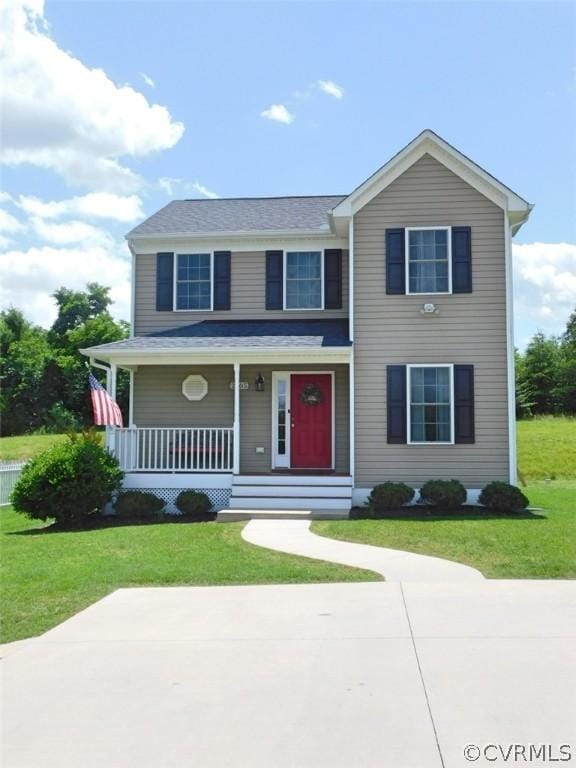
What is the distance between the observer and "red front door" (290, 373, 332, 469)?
542 inches

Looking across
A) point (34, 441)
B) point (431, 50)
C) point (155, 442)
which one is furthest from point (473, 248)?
point (34, 441)

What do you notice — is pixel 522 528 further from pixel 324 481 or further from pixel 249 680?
pixel 249 680

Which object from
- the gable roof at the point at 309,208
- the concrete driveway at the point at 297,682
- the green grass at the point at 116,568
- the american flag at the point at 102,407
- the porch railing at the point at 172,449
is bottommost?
the green grass at the point at 116,568

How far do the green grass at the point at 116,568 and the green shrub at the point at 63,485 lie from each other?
841 millimetres

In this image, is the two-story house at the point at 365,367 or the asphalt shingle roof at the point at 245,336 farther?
the asphalt shingle roof at the point at 245,336

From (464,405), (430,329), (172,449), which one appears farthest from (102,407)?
(464,405)

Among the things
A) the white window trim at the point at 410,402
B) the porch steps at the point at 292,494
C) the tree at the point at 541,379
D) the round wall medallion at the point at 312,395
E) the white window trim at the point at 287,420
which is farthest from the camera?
the tree at the point at 541,379

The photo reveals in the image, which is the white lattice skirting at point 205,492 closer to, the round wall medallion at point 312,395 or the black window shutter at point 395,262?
the round wall medallion at point 312,395

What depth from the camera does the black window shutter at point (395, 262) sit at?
12.9 m

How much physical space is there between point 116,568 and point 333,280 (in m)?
8.55

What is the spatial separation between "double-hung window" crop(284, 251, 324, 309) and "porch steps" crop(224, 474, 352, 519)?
411cm

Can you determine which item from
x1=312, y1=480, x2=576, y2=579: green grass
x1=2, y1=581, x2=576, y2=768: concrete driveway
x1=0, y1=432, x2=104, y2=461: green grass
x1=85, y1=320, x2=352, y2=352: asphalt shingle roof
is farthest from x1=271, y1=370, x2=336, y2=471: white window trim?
x1=0, y1=432, x2=104, y2=461: green grass

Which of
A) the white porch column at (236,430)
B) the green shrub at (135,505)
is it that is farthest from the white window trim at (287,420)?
the green shrub at (135,505)

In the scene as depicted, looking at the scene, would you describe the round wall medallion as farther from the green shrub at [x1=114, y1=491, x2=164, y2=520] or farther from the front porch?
the green shrub at [x1=114, y1=491, x2=164, y2=520]
